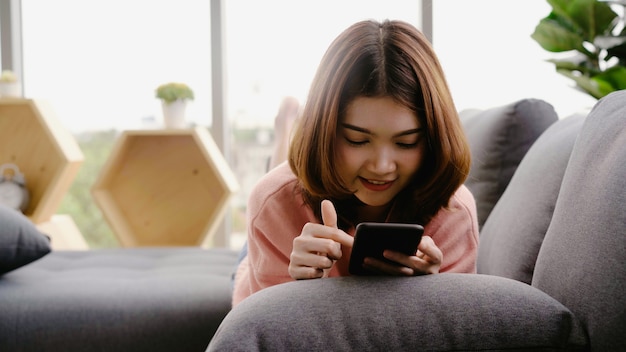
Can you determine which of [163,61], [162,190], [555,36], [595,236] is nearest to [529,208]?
[595,236]

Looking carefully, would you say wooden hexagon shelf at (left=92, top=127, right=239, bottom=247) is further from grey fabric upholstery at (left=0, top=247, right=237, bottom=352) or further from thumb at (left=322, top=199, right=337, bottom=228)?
thumb at (left=322, top=199, right=337, bottom=228)

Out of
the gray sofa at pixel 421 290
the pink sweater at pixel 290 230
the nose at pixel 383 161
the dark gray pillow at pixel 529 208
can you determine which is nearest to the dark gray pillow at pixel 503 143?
the gray sofa at pixel 421 290

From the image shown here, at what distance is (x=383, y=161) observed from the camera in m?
1.00

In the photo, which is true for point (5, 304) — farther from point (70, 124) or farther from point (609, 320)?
point (70, 124)

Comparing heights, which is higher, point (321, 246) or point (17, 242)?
point (321, 246)

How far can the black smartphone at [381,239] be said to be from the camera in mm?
812

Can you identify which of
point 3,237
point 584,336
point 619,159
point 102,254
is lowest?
point 102,254

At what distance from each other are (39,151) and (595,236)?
306 cm

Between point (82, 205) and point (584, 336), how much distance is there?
11.6 feet

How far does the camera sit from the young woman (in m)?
0.93

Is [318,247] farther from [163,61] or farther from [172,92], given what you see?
[163,61]

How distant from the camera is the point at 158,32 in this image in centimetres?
364

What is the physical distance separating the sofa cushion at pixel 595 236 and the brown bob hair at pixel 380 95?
211 millimetres

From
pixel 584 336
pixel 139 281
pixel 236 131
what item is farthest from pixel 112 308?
pixel 236 131
